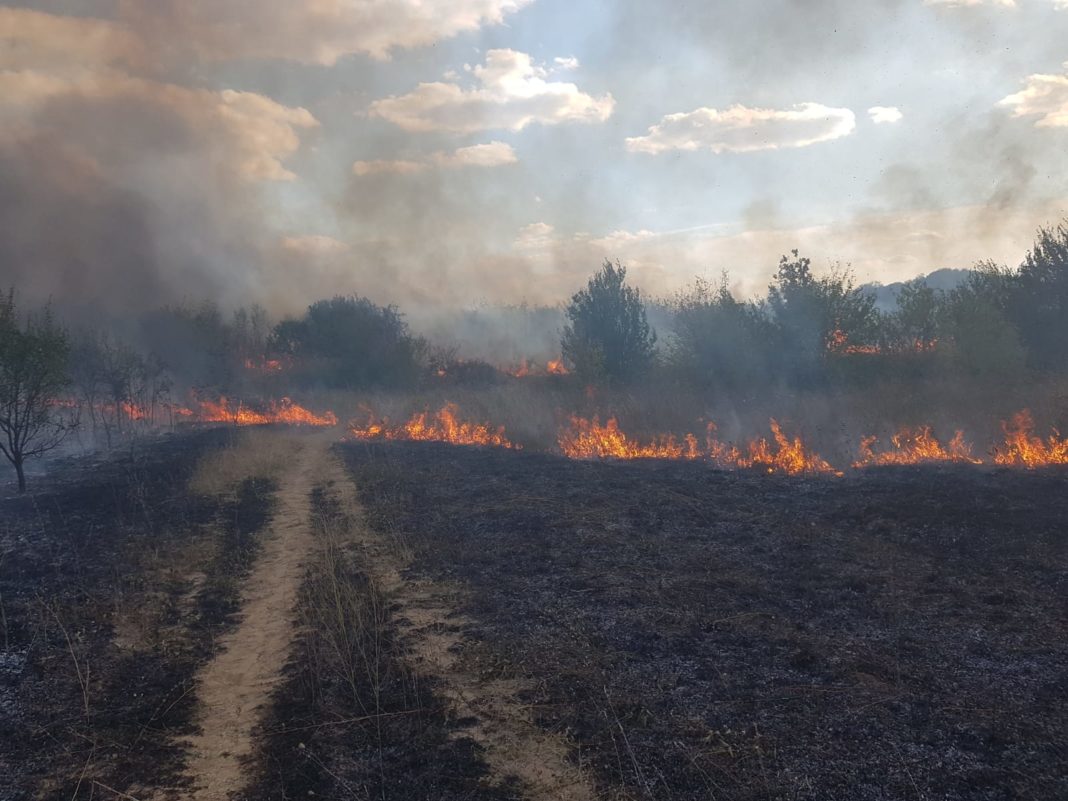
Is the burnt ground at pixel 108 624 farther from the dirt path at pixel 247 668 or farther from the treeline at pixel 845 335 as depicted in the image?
the treeline at pixel 845 335

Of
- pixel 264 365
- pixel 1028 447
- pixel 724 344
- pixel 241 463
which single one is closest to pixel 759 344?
pixel 724 344

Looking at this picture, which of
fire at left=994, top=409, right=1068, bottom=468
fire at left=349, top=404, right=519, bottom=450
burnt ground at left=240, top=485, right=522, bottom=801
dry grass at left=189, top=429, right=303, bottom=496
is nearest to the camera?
burnt ground at left=240, top=485, right=522, bottom=801

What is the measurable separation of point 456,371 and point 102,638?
43329 millimetres

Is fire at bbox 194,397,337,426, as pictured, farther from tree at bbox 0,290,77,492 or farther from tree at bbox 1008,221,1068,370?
tree at bbox 1008,221,1068,370

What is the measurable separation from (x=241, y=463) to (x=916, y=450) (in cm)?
2338

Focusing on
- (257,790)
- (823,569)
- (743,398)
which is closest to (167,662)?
(257,790)

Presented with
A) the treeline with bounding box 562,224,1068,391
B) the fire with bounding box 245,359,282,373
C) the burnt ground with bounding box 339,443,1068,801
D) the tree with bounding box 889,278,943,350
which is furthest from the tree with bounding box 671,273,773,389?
the fire with bounding box 245,359,282,373

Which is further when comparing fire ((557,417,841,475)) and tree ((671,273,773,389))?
tree ((671,273,773,389))

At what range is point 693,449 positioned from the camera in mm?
23141

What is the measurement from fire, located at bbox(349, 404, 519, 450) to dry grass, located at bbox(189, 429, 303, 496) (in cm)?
440

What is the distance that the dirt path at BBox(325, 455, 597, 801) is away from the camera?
5.90m

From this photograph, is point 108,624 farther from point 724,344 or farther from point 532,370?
point 532,370

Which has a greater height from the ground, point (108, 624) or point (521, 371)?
point (521, 371)

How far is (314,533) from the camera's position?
15516mm
